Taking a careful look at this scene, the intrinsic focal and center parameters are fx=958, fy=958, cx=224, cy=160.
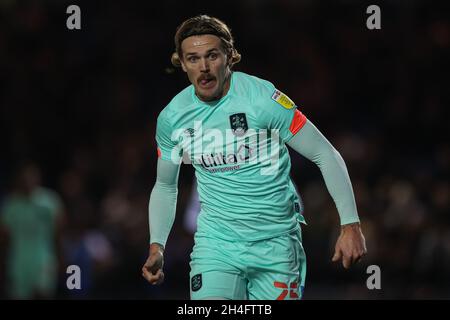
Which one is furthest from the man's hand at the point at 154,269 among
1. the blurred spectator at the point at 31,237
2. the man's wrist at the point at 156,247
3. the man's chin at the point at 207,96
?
the blurred spectator at the point at 31,237

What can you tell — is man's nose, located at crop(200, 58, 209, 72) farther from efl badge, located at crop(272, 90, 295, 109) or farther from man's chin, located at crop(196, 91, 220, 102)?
efl badge, located at crop(272, 90, 295, 109)

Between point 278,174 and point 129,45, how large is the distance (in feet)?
22.3

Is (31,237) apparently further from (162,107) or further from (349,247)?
(349,247)

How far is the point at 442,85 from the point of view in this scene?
36.8ft

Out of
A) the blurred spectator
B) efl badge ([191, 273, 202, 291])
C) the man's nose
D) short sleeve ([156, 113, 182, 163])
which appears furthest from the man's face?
the blurred spectator

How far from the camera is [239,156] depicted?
5258 mm

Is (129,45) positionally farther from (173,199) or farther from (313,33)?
(173,199)

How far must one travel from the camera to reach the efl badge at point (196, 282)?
5.19 metres

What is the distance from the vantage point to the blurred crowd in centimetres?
945

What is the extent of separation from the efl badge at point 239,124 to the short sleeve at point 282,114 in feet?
0.44

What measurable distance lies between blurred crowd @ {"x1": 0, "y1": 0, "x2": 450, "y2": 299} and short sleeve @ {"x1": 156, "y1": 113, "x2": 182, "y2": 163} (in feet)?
12.4

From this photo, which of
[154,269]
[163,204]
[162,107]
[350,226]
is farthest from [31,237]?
[350,226]

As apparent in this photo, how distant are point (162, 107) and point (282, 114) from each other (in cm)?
573

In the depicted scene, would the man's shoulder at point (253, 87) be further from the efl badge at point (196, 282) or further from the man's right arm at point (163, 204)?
the efl badge at point (196, 282)
